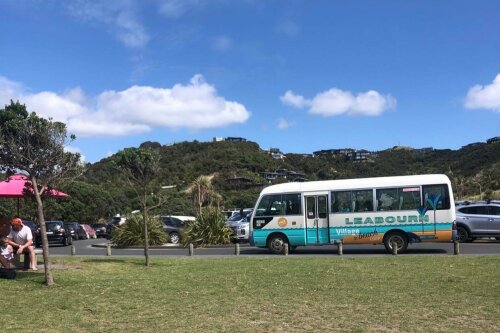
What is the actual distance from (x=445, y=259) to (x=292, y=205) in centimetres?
664

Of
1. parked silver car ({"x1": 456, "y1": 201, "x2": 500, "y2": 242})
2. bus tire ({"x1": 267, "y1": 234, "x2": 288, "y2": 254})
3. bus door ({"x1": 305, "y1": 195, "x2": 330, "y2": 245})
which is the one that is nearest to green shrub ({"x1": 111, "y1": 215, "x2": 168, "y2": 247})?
bus tire ({"x1": 267, "y1": 234, "x2": 288, "y2": 254})

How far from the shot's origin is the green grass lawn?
700cm

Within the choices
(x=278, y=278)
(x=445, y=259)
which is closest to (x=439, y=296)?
(x=278, y=278)

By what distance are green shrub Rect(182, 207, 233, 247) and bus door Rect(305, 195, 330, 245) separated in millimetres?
7213

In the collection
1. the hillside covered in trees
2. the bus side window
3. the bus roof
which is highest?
the hillside covered in trees

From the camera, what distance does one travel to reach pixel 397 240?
18.9 meters

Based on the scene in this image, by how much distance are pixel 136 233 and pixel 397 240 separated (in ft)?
46.1

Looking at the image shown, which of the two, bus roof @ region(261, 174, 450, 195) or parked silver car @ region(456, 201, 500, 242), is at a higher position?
bus roof @ region(261, 174, 450, 195)

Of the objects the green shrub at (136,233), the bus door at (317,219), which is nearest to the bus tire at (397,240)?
the bus door at (317,219)

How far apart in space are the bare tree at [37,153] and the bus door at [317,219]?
403 inches

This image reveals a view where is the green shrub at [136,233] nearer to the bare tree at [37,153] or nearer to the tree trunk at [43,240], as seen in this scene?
the bare tree at [37,153]

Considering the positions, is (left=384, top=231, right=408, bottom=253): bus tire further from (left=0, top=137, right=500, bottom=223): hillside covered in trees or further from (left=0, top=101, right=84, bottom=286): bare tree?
(left=0, top=137, right=500, bottom=223): hillside covered in trees

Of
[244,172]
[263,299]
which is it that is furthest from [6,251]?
[244,172]

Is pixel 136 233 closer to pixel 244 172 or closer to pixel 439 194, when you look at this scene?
pixel 439 194
